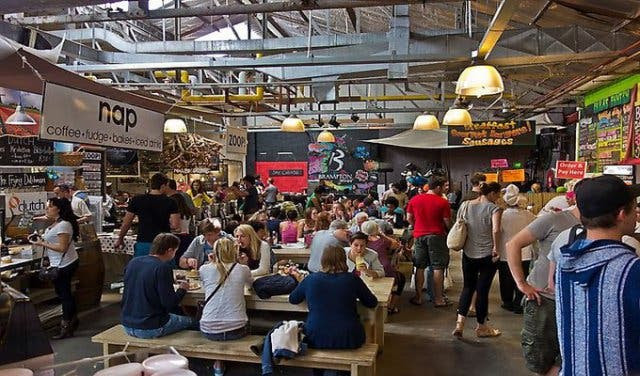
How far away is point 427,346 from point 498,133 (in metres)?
7.80

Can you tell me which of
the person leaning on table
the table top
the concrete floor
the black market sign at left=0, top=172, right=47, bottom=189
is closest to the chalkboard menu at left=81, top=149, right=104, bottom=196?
the black market sign at left=0, top=172, right=47, bottom=189

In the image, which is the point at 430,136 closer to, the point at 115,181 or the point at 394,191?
the point at 394,191

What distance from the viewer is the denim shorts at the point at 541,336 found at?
3.31 m

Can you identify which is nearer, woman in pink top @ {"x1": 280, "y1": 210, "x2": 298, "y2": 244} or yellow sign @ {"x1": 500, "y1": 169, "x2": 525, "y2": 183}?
woman in pink top @ {"x1": 280, "y1": 210, "x2": 298, "y2": 244}

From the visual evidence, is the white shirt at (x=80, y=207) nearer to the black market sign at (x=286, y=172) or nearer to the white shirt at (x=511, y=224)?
the white shirt at (x=511, y=224)

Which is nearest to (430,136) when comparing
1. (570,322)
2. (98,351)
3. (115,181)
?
(115,181)

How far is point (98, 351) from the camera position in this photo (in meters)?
5.07

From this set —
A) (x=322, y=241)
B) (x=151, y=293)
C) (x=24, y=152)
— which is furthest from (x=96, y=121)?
(x=24, y=152)

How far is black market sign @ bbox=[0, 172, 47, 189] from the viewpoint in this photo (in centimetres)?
867

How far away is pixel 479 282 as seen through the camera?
5.31m

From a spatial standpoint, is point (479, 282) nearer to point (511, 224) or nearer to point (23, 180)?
point (511, 224)

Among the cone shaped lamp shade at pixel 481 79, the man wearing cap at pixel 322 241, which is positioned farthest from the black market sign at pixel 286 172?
the cone shaped lamp shade at pixel 481 79

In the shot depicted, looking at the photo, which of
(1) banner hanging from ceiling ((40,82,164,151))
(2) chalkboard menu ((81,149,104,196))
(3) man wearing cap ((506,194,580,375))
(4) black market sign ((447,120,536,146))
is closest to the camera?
(3) man wearing cap ((506,194,580,375))

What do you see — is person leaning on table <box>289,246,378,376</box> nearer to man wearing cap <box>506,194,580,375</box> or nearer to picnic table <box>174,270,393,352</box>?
picnic table <box>174,270,393,352</box>
